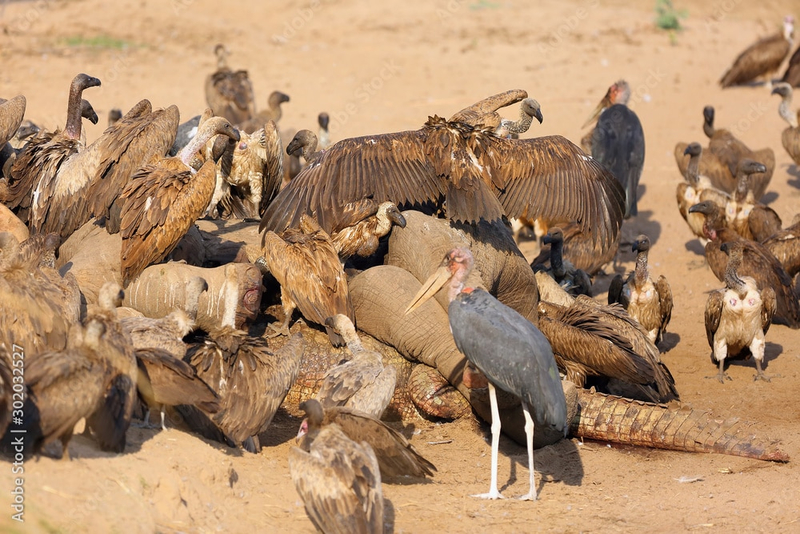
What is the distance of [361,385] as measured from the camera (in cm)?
627

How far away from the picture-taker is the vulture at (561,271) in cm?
953

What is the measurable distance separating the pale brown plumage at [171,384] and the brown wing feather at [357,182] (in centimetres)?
234

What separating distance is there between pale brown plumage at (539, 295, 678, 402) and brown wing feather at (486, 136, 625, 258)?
2.38 ft

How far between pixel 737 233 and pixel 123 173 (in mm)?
6478

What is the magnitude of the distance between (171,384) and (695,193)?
7697 mm

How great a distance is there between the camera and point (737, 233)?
36.7 ft

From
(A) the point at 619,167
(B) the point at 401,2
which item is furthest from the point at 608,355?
(B) the point at 401,2

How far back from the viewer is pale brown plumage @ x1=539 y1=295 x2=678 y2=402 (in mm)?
7449

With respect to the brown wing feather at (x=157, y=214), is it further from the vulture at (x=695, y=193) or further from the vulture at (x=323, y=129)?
the vulture at (x=695, y=193)

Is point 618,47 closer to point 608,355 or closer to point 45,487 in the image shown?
point 608,355

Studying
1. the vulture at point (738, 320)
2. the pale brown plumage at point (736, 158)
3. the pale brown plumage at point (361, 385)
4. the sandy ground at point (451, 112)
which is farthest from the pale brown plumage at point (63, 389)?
the pale brown plumage at point (736, 158)

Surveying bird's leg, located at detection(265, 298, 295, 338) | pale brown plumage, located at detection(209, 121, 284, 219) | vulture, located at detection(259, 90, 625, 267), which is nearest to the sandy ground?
bird's leg, located at detection(265, 298, 295, 338)

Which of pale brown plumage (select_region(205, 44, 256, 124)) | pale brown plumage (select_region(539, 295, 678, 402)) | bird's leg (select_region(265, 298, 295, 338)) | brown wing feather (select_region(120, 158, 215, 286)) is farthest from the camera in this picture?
pale brown plumage (select_region(205, 44, 256, 124))

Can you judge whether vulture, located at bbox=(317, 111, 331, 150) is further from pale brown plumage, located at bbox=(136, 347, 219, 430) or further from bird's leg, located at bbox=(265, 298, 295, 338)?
pale brown plumage, located at bbox=(136, 347, 219, 430)
